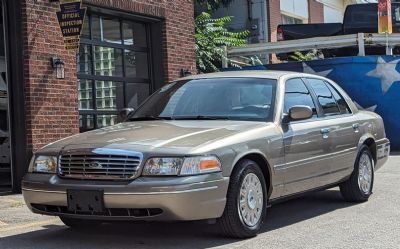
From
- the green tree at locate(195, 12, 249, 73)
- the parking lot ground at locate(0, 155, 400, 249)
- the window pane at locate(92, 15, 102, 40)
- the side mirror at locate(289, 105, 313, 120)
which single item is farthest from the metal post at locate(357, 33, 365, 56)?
the side mirror at locate(289, 105, 313, 120)

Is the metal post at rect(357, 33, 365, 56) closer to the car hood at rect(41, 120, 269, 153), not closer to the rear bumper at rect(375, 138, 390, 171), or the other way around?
the rear bumper at rect(375, 138, 390, 171)

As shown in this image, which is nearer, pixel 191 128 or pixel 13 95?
pixel 191 128

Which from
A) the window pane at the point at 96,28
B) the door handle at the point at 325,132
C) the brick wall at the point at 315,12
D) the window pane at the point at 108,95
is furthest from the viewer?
the brick wall at the point at 315,12

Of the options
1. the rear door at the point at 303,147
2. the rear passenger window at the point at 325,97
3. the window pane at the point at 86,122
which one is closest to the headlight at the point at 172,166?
the rear door at the point at 303,147

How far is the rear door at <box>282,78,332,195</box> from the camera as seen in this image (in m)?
6.45

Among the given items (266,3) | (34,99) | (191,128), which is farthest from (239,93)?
(266,3)

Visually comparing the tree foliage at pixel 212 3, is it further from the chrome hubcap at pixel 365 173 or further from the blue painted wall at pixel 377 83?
the chrome hubcap at pixel 365 173

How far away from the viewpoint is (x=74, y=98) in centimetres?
1019

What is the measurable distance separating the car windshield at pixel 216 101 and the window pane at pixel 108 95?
4366 mm

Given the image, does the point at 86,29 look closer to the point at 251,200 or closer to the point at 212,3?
the point at 251,200

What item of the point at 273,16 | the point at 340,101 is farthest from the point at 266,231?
the point at 273,16

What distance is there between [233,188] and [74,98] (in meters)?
5.24

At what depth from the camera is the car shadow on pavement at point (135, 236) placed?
5.68 meters

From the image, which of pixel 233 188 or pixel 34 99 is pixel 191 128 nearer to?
pixel 233 188
